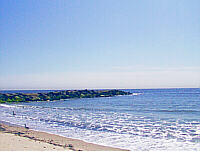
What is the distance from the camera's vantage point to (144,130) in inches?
656

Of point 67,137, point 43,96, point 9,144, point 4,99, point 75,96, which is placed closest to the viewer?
point 9,144

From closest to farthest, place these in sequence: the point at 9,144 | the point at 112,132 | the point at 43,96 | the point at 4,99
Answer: the point at 9,144 < the point at 112,132 < the point at 4,99 < the point at 43,96

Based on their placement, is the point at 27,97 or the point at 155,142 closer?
the point at 155,142

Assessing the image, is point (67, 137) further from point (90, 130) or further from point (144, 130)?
point (144, 130)

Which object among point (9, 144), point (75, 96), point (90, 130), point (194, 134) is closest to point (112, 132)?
point (90, 130)

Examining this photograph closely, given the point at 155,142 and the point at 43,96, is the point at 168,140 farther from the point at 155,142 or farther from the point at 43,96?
the point at 43,96

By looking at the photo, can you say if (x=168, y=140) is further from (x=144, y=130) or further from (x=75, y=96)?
(x=75, y=96)

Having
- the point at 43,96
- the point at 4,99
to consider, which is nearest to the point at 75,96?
A: the point at 43,96

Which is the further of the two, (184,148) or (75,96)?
(75,96)

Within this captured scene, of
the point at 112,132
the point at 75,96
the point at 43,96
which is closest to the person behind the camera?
the point at 112,132

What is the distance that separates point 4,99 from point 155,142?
54.6 metres

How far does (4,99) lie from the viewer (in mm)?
59688

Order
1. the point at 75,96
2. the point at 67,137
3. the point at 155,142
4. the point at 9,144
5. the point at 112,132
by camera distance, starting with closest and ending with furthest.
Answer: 1. the point at 9,144
2. the point at 155,142
3. the point at 67,137
4. the point at 112,132
5. the point at 75,96

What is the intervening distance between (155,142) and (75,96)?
210ft
